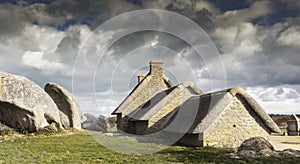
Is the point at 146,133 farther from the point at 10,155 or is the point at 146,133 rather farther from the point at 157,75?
the point at 10,155

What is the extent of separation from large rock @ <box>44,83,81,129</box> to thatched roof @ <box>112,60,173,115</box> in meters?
6.02

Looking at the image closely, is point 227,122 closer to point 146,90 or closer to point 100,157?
point 100,157

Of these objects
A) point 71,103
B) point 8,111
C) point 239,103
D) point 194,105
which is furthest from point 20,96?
point 239,103

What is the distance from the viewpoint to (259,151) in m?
17.0

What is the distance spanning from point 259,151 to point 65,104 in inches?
783

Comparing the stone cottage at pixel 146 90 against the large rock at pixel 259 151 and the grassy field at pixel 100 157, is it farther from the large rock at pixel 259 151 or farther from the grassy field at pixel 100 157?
the large rock at pixel 259 151

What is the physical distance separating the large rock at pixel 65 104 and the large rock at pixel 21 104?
4595 millimetres

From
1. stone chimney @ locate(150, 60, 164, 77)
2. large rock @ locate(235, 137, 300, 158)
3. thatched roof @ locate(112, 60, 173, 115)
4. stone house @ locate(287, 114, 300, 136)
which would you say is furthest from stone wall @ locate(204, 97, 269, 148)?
stone house @ locate(287, 114, 300, 136)

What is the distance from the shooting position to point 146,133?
96.8 ft

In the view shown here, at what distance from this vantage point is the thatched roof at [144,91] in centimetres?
3650

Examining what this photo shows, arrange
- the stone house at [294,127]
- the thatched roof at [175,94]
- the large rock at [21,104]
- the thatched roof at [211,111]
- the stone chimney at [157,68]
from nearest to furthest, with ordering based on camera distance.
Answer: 1. the thatched roof at [211,111]
2. the large rock at [21,104]
3. the thatched roof at [175,94]
4. the stone chimney at [157,68]
5. the stone house at [294,127]

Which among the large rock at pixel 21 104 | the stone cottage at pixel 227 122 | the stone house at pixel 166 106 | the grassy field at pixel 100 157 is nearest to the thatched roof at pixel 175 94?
the stone house at pixel 166 106

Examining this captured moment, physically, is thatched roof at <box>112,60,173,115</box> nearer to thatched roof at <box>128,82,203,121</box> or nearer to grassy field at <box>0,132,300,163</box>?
thatched roof at <box>128,82,203,121</box>

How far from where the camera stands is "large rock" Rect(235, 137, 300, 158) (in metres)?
16.3
